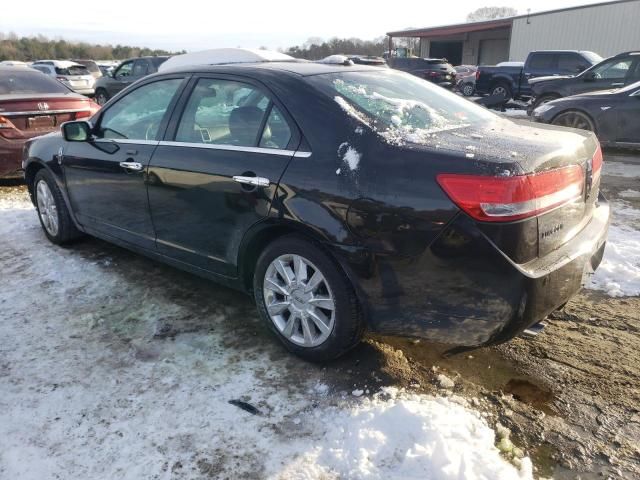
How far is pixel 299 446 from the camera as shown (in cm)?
240

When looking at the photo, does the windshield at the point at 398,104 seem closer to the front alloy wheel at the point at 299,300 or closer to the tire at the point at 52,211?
the front alloy wheel at the point at 299,300

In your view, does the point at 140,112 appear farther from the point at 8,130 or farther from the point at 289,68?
the point at 8,130

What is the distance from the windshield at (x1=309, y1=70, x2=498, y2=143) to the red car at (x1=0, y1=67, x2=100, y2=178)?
16.7 feet

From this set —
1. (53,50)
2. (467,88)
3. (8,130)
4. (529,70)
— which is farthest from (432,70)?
(53,50)

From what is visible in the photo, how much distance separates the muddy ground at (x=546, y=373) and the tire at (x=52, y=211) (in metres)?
1.53

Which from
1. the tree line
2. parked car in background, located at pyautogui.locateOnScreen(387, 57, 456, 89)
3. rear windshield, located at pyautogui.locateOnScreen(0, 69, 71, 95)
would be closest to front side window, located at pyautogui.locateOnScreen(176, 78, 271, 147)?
rear windshield, located at pyautogui.locateOnScreen(0, 69, 71, 95)

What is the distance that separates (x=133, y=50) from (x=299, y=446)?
67.9 metres

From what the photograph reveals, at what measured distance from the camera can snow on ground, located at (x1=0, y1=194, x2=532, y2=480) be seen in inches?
90.3

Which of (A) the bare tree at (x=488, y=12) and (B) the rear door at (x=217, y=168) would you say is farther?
(A) the bare tree at (x=488, y=12)

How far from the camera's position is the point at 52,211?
15.9 feet

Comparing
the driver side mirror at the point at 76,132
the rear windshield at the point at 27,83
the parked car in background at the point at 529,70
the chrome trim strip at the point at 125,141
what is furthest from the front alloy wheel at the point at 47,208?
the parked car in background at the point at 529,70

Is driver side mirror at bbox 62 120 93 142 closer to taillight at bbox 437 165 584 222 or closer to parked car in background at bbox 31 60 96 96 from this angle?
taillight at bbox 437 165 584 222

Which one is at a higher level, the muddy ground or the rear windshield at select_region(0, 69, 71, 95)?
the rear windshield at select_region(0, 69, 71, 95)

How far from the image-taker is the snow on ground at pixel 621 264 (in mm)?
3844
